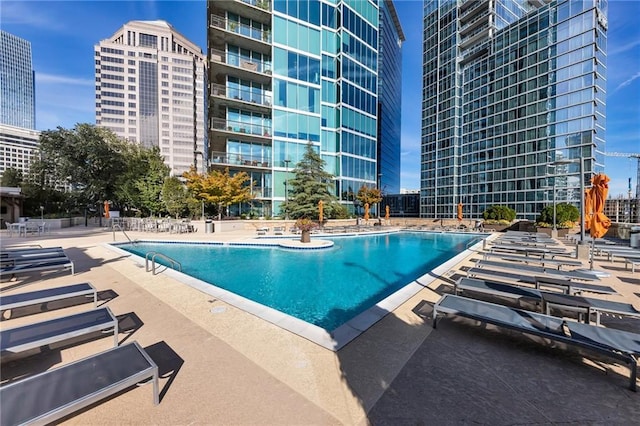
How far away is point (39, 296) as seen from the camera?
4312 millimetres

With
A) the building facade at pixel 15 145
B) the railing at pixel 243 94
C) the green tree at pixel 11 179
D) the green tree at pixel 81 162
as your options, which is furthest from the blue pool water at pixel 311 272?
the building facade at pixel 15 145

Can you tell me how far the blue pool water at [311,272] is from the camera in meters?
6.30

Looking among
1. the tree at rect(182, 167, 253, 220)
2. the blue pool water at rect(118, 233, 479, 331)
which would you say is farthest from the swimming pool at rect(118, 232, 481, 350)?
the tree at rect(182, 167, 253, 220)

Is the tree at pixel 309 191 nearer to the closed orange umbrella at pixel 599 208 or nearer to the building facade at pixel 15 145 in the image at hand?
the closed orange umbrella at pixel 599 208

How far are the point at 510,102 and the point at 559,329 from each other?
147 ft

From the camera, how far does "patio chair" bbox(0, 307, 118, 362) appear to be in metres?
2.76

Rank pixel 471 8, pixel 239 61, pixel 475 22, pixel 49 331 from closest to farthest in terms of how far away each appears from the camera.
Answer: pixel 49 331, pixel 239 61, pixel 475 22, pixel 471 8

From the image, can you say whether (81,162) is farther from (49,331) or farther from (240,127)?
(49,331)

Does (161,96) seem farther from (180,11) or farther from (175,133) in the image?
(180,11)

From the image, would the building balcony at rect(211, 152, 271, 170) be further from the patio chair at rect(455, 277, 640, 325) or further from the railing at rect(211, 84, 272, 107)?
the patio chair at rect(455, 277, 640, 325)

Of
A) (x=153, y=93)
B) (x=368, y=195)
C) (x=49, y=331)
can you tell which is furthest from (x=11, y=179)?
(x=153, y=93)

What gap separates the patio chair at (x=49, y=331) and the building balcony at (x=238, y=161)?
73.1ft

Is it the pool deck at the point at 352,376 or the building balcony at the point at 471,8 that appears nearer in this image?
the pool deck at the point at 352,376

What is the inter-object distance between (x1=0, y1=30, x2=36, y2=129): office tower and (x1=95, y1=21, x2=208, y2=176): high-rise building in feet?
75.6
